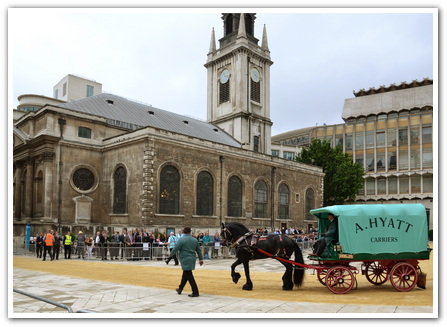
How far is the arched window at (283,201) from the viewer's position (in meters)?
41.2

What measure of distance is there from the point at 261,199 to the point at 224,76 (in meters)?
19.8

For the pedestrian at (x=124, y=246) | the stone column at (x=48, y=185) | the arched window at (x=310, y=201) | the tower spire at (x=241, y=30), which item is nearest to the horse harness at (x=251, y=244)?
the pedestrian at (x=124, y=246)

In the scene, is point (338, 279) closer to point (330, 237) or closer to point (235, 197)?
point (330, 237)

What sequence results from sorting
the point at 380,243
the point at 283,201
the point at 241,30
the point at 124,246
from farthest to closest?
the point at 241,30, the point at 283,201, the point at 124,246, the point at 380,243

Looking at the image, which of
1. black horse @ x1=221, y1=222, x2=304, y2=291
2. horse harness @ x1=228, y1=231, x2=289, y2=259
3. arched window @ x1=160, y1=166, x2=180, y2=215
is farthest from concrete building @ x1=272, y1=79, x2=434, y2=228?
horse harness @ x1=228, y1=231, x2=289, y2=259

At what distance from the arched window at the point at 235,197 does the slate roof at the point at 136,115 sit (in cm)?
521

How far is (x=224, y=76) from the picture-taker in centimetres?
5184

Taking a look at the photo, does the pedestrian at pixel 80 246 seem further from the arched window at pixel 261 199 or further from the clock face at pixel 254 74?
the clock face at pixel 254 74

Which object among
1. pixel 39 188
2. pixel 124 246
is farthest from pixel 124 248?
pixel 39 188

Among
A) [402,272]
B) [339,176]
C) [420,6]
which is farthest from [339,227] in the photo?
[339,176]

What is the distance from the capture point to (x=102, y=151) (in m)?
33.4

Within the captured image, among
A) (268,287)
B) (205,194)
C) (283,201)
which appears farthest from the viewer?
(283,201)
